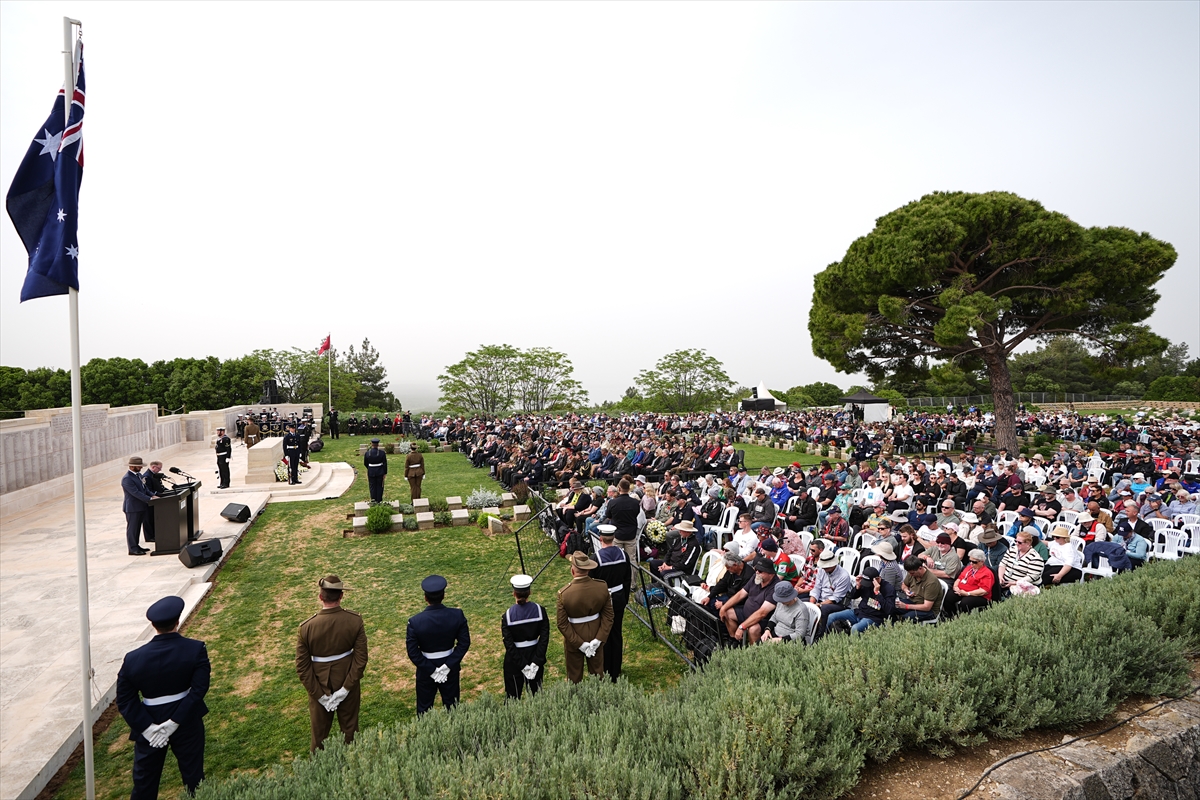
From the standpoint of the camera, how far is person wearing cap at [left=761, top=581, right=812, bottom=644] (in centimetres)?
526

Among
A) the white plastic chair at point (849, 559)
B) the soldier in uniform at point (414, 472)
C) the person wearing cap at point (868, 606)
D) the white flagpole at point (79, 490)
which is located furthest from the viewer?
Answer: the soldier in uniform at point (414, 472)

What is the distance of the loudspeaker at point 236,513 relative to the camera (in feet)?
38.6

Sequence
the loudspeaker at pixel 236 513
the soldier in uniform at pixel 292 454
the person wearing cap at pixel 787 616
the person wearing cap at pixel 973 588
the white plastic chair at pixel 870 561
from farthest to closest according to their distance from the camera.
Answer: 1. the soldier in uniform at pixel 292 454
2. the loudspeaker at pixel 236 513
3. the white plastic chair at pixel 870 561
4. the person wearing cap at pixel 973 588
5. the person wearing cap at pixel 787 616

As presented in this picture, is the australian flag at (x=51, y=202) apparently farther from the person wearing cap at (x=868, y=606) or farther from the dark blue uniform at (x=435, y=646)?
the person wearing cap at (x=868, y=606)

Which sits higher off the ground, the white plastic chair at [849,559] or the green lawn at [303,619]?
the white plastic chair at [849,559]

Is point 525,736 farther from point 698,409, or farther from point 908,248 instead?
point 698,409

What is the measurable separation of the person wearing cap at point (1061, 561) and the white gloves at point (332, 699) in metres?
7.87

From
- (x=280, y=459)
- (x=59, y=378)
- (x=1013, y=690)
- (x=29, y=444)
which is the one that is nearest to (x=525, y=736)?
(x=1013, y=690)

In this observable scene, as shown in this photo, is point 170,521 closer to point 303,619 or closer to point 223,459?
point 303,619

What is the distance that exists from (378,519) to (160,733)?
8197 millimetres

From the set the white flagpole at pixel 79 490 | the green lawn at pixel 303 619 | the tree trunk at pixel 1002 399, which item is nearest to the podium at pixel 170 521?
the green lawn at pixel 303 619

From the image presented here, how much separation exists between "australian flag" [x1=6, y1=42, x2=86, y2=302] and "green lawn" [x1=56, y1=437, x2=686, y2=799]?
3.88 m

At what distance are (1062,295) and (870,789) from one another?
22223 mm

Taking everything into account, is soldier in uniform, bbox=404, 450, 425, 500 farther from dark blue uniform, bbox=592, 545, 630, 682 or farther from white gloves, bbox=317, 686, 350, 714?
white gloves, bbox=317, 686, 350, 714
